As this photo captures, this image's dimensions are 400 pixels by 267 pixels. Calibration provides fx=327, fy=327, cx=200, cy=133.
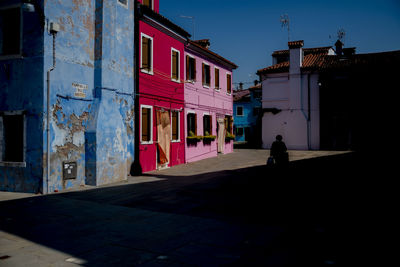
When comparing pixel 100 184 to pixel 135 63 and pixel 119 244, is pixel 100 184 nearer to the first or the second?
pixel 135 63

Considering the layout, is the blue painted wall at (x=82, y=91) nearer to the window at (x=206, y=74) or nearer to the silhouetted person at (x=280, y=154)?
the silhouetted person at (x=280, y=154)

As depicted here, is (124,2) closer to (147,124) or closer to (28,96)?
(147,124)

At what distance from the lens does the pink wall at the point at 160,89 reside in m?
13.8

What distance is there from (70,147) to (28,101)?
5.91 ft

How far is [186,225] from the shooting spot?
233 inches

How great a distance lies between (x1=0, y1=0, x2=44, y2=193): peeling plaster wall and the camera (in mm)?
9375

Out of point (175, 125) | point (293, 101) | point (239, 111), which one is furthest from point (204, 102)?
point (239, 111)

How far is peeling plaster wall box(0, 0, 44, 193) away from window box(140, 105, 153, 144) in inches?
187

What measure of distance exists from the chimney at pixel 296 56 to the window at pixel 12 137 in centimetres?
2312

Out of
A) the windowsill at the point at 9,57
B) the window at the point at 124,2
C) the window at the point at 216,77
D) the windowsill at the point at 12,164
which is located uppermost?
the window at the point at 124,2

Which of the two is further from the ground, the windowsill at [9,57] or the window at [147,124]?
the windowsill at [9,57]

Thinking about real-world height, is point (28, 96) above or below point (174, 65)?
below

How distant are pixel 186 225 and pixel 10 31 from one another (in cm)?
842

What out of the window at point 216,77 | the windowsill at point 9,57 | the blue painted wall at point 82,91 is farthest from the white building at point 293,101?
the windowsill at point 9,57
